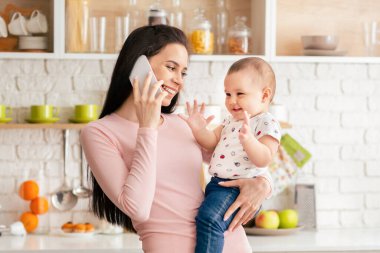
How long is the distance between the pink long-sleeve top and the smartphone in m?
0.13

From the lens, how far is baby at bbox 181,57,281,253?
2.09m

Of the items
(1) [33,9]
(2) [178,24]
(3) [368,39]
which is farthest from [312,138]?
(1) [33,9]

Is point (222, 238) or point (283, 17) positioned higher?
point (283, 17)

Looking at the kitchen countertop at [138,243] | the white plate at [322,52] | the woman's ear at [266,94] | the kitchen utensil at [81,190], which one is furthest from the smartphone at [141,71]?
the white plate at [322,52]

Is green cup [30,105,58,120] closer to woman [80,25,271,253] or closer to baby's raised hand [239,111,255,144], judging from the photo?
woman [80,25,271,253]

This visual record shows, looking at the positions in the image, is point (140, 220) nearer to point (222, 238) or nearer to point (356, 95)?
point (222, 238)

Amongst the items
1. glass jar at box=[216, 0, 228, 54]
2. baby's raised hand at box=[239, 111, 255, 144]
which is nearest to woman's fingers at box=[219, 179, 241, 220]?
baby's raised hand at box=[239, 111, 255, 144]

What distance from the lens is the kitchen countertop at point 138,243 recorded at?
328cm

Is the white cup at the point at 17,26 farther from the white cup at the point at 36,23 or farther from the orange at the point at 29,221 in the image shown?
the orange at the point at 29,221

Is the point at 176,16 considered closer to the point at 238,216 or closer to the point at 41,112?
the point at 41,112

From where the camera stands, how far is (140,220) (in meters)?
2.04

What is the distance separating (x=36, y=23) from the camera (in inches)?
143

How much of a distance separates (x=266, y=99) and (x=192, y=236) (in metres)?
0.45

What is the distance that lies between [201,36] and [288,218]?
931 millimetres
